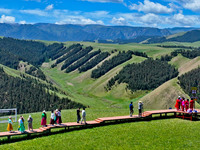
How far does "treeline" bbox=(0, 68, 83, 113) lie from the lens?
146 m

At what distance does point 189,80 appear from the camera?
114688 mm

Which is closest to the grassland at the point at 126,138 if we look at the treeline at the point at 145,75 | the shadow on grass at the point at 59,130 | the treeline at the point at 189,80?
the shadow on grass at the point at 59,130

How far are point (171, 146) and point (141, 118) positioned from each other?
14.2 metres

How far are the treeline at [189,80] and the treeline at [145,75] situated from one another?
116 ft

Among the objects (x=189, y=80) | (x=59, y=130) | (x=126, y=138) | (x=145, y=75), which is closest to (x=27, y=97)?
(x=145, y=75)

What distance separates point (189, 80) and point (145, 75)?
204 feet

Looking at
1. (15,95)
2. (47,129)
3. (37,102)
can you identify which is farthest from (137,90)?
(47,129)

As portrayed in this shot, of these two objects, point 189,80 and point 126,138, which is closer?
point 126,138

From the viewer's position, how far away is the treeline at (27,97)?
146 meters

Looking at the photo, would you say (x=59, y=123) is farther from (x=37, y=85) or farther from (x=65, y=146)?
(x=37, y=85)

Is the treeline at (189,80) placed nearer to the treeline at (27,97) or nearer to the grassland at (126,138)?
the treeline at (27,97)

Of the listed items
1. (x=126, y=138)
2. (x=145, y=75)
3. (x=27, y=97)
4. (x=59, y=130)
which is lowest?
(x=126, y=138)

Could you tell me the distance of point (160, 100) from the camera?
97.9 meters

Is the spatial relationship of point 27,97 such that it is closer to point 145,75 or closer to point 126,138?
point 145,75
